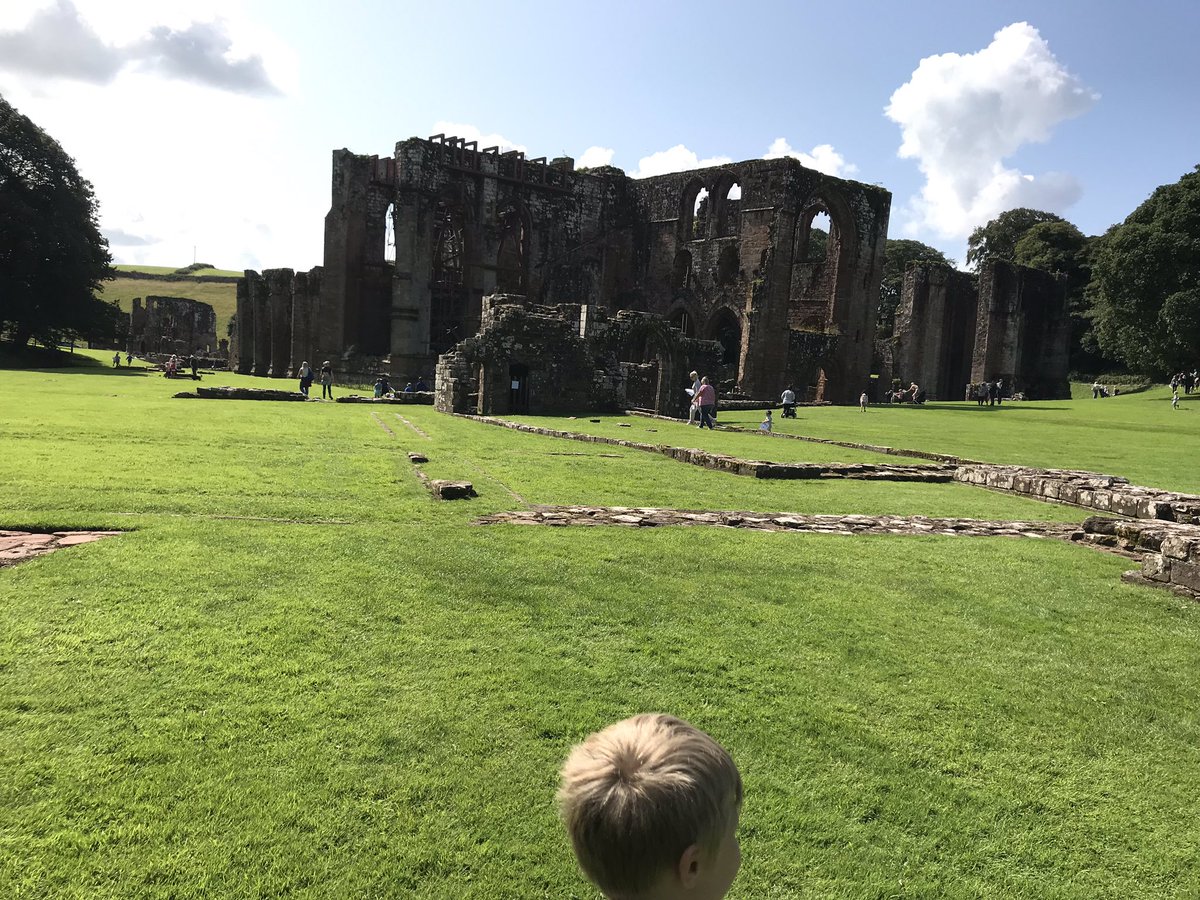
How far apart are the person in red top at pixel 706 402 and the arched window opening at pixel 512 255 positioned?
22.7 meters

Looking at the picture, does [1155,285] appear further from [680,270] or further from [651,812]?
[651,812]

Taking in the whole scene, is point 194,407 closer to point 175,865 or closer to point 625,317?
point 625,317

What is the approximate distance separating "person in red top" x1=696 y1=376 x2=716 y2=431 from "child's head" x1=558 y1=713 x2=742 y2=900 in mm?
18619

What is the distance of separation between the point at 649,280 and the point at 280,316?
20539mm

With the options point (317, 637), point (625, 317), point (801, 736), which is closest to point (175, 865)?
point (317, 637)

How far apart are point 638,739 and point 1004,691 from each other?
3.15 m

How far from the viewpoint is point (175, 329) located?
59344 mm

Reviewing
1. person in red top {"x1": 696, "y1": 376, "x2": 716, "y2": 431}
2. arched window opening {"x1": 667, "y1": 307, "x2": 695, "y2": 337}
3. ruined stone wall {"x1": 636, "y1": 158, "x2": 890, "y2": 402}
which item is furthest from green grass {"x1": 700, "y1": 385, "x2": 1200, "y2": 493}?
arched window opening {"x1": 667, "y1": 307, "x2": 695, "y2": 337}

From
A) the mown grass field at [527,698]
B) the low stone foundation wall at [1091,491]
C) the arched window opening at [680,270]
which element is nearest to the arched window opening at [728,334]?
the arched window opening at [680,270]

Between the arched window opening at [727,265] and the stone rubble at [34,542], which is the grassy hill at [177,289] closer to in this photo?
the arched window opening at [727,265]

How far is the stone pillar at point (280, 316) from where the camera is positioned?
43875 mm

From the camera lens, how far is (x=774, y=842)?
8.74 feet

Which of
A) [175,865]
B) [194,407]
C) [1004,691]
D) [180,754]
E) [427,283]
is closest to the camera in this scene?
[175,865]

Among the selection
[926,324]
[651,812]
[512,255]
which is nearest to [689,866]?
[651,812]
